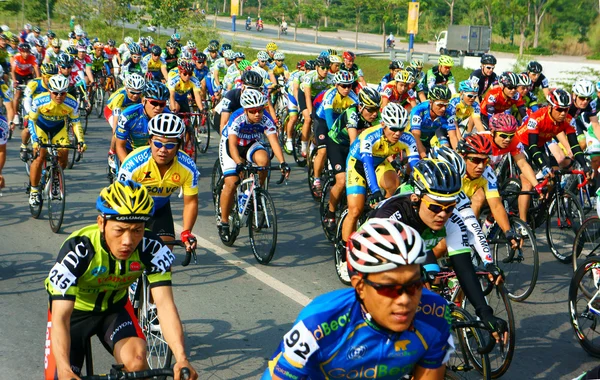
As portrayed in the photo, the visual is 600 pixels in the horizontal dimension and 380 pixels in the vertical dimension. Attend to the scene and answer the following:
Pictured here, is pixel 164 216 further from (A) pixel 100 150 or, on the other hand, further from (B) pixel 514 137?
(A) pixel 100 150

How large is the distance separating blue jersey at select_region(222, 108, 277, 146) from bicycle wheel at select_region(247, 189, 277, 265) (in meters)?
0.93

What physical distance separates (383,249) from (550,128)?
27.6ft

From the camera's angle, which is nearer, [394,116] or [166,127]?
[166,127]

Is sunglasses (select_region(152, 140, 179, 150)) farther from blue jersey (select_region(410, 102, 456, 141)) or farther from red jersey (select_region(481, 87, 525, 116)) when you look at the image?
red jersey (select_region(481, 87, 525, 116))

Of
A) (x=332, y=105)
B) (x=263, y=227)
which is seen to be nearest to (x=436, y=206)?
(x=263, y=227)

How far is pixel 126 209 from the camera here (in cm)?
441

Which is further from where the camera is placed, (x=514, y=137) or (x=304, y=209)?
(x=304, y=209)

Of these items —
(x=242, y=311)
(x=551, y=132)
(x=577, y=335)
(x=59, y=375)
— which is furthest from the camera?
(x=551, y=132)

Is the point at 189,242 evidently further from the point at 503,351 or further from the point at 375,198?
the point at 503,351

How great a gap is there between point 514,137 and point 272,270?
3.36 metres

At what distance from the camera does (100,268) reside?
14.8 feet

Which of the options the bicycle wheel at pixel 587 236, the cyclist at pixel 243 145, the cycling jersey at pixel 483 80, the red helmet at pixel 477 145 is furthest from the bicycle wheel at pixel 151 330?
the cycling jersey at pixel 483 80

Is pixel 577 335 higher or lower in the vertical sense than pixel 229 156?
lower

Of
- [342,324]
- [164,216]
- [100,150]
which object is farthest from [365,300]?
[100,150]
